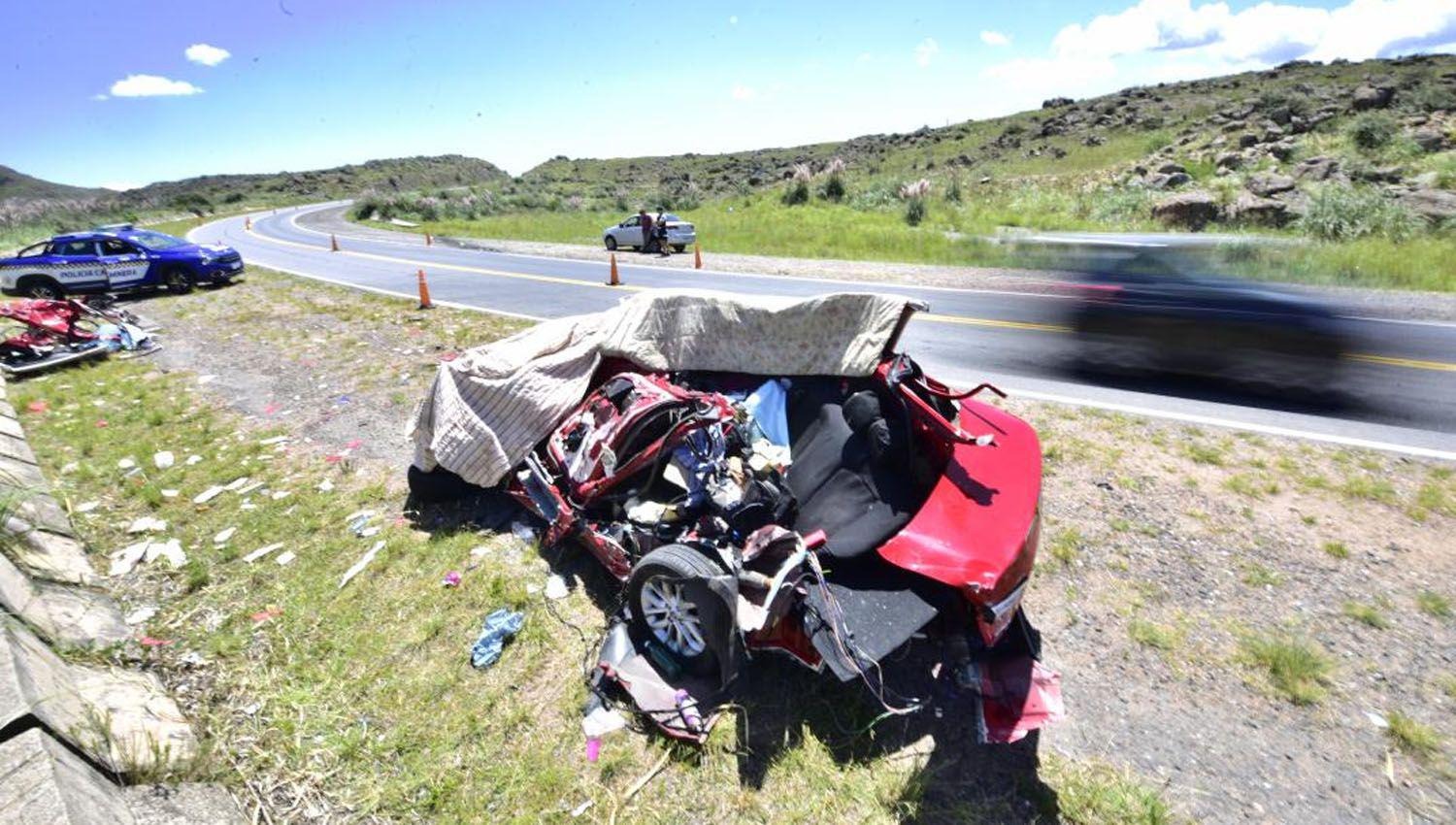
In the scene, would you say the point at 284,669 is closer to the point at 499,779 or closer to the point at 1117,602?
the point at 499,779

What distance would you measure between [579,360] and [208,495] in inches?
149

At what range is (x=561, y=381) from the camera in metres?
5.12

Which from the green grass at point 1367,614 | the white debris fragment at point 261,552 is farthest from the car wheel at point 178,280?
the green grass at point 1367,614

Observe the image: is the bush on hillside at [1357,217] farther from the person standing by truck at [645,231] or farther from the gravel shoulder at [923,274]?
the person standing by truck at [645,231]

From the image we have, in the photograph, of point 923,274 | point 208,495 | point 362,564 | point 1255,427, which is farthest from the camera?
point 923,274

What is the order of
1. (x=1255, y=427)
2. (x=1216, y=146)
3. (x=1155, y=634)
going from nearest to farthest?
(x=1155, y=634)
(x=1255, y=427)
(x=1216, y=146)

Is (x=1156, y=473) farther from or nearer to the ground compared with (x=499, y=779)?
farther from the ground

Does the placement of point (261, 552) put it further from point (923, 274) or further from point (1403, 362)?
point (923, 274)

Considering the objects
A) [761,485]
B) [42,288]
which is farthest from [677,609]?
[42,288]

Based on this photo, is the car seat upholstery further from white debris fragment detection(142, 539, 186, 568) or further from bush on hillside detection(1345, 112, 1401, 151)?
bush on hillside detection(1345, 112, 1401, 151)

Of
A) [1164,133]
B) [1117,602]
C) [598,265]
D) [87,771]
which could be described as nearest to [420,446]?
[87,771]

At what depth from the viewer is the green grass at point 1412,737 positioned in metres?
3.10

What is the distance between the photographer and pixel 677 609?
3.58m

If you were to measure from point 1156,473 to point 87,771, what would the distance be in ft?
22.9
